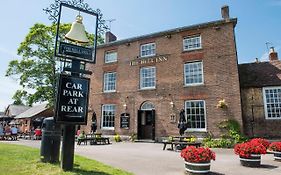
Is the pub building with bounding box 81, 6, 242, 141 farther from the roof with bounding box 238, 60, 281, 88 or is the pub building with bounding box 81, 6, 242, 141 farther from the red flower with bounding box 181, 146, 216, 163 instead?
the red flower with bounding box 181, 146, 216, 163

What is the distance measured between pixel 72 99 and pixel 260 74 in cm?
1492

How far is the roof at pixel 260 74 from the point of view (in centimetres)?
1526

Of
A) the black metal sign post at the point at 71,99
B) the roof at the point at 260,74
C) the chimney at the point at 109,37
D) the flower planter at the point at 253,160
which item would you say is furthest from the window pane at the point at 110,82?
the flower planter at the point at 253,160

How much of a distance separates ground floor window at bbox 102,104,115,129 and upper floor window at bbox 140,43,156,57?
549 cm

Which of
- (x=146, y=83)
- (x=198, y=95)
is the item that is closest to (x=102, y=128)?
(x=146, y=83)

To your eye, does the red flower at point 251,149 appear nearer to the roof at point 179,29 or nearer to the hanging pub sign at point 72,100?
the hanging pub sign at point 72,100

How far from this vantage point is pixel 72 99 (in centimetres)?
626

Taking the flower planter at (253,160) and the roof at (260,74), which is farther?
the roof at (260,74)

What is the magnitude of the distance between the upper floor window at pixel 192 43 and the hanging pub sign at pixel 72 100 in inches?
497

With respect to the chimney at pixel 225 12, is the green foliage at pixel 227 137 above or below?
below

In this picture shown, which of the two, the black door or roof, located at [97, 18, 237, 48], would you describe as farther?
the black door

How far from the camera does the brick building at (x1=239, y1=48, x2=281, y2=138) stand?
14.6 meters

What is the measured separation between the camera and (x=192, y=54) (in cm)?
1711

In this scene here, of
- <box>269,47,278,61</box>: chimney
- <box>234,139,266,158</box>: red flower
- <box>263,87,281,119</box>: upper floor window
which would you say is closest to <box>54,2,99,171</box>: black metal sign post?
<box>234,139,266,158</box>: red flower
